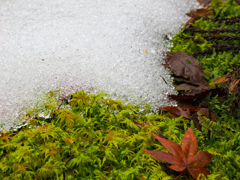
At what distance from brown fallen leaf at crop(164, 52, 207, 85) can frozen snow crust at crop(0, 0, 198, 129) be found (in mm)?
103

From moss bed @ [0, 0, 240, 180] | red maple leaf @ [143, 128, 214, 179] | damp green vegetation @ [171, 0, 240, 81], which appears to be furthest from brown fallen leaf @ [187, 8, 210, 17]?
red maple leaf @ [143, 128, 214, 179]

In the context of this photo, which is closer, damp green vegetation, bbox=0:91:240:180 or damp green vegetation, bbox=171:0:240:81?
damp green vegetation, bbox=0:91:240:180

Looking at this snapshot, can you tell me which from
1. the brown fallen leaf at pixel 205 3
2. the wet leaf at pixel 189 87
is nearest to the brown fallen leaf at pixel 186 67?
the wet leaf at pixel 189 87

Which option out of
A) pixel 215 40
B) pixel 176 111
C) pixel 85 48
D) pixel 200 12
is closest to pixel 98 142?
pixel 176 111

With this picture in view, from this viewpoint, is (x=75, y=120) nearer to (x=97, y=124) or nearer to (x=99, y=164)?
(x=97, y=124)

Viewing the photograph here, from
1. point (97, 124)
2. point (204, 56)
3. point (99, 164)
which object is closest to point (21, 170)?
point (99, 164)

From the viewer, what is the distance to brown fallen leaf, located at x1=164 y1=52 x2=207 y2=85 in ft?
7.30

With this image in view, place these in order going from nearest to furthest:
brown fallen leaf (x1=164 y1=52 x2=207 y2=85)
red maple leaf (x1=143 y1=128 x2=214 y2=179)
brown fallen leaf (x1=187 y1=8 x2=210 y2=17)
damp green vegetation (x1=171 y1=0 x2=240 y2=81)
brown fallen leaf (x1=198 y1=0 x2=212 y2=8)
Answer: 1. red maple leaf (x1=143 y1=128 x2=214 y2=179)
2. brown fallen leaf (x1=164 y1=52 x2=207 y2=85)
3. damp green vegetation (x1=171 y1=0 x2=240 y2=81)
4. brown fallen leaf (x1=187 y1=8 x2=210 y2=17)
5. brown fallen leaf (x1=198 y1=0 x2=212 y2=8)

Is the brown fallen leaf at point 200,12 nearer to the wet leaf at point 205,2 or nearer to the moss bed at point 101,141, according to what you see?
the wet leaf at point 205,2

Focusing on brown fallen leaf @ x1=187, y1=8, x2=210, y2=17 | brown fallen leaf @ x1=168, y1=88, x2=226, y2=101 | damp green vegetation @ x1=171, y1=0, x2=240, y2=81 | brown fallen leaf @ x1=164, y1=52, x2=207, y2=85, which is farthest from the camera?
brown fallen leaf @ x1=187, y1=8, x2=210, y2=17

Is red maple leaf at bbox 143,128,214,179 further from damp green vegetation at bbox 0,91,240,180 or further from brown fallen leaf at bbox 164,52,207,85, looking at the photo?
brown fallen leaf at bbox 164,52,207,85

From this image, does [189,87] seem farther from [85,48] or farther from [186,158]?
[85,48]

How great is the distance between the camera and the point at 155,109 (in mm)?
2100

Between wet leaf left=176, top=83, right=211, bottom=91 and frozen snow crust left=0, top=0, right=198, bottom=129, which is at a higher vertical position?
frozen snow crust left=0, top=0, right=198, bottom=129
